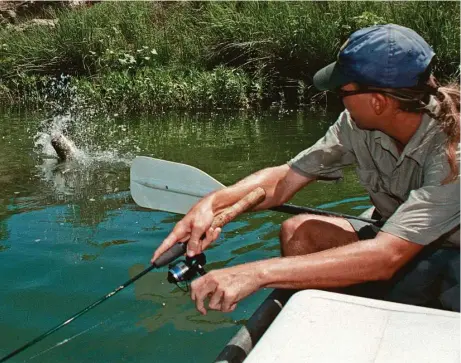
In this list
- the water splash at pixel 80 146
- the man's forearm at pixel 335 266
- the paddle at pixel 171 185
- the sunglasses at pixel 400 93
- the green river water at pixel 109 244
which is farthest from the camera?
the water splash at pixel 80 146

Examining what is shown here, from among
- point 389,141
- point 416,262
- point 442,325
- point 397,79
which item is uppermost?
point 397,79

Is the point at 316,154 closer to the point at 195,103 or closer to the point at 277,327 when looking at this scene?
the point at 277,327

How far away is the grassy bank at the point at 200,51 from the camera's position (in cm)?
1265

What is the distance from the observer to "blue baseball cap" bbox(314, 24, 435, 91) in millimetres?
2785

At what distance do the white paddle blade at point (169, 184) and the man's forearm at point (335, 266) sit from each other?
137cm

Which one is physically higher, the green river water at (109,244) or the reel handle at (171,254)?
the reel handle at (171,254)

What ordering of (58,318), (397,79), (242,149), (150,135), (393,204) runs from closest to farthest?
(397,79) → (393,204) → (58,318) → (242,149) → (150,135)

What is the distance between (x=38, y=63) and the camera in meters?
15.2

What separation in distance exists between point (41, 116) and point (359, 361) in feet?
39.2

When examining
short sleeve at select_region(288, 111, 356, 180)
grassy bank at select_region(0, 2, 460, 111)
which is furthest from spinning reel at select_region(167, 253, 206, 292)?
grassy bank at select_region(0, 2, 460, 111)

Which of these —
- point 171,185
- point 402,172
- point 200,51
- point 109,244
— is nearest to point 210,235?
point 402,172

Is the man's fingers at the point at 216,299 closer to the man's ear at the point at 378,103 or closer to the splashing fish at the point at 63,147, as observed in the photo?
the man's ear at the point at 378,103

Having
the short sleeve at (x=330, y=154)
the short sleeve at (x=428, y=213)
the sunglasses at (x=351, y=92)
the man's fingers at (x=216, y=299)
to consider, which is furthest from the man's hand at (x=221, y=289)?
the short sleeve at (x=330, y=154)

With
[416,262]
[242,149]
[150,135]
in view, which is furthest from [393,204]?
[150,135]
